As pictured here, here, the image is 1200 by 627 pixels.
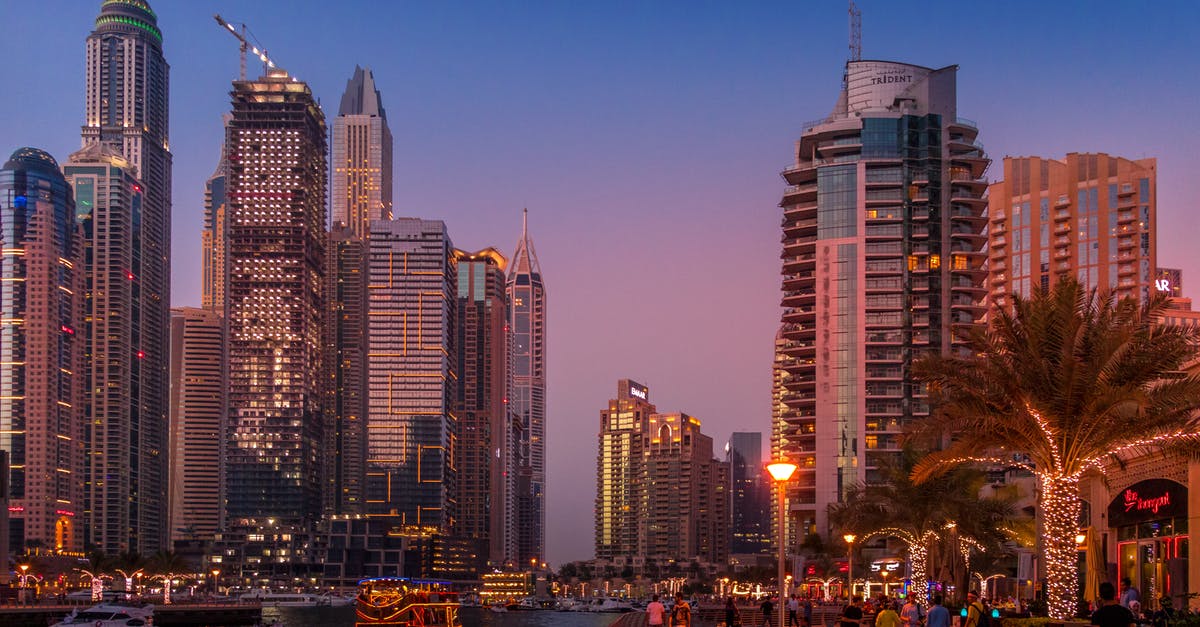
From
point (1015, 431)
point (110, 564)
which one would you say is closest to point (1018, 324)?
point (1015, 431)

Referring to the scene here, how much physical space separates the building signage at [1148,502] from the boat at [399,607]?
77.8 feet

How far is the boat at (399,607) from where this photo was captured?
179ft

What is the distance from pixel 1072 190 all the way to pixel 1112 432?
160 metres

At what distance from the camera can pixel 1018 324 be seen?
32906 mm

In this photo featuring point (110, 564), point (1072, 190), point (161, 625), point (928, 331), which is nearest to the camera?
point (928, 331)

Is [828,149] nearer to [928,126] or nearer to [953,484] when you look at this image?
[928,126]

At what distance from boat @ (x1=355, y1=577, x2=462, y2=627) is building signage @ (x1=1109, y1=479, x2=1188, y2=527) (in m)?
23.7

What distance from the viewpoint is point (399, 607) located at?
58.5m

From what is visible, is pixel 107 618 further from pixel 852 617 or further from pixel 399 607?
pixel 852 617

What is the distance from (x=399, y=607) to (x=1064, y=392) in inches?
1360

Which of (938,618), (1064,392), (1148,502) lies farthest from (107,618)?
(1064,392)

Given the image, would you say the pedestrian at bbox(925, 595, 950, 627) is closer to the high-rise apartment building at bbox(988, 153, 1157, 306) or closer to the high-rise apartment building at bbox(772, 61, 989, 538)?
the high-rise apartment building at bbox(772, 61, 989, 538)

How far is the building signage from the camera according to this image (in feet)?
116

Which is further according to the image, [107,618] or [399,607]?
[107,618]
